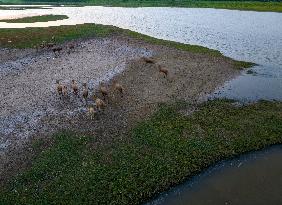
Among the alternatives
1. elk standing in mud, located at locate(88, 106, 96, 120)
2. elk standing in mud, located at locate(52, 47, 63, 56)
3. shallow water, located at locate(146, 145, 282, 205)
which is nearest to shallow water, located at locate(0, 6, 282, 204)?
shallow water, located at locate(146, 145, 282, 205)

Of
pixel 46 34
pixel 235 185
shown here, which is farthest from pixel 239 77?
pixel 46 34

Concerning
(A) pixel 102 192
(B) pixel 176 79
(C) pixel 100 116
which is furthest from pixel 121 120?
(B) pixel 176 79

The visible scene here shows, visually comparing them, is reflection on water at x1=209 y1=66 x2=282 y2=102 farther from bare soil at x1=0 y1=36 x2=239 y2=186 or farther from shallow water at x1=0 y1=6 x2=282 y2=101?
bare soil at x1=0 y1=36 x2=239 y2=186

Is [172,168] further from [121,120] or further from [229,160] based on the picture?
[121,120]

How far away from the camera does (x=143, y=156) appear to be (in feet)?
77.8

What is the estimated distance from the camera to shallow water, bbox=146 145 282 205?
1972 cm

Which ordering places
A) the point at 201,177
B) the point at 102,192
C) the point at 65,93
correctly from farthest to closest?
the point at 65,93 < the point at 201,177 < the point at 102,192

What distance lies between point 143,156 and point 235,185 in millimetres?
5689

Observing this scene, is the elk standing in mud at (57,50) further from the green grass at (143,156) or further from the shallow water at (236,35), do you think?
the green grass at (143,156)

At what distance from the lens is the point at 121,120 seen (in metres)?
28.5

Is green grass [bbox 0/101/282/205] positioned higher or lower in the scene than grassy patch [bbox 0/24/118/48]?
higher

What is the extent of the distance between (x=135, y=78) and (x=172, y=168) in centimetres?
1735

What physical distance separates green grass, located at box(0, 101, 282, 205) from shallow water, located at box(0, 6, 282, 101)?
22.3ft

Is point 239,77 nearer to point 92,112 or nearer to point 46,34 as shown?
point 92,112
